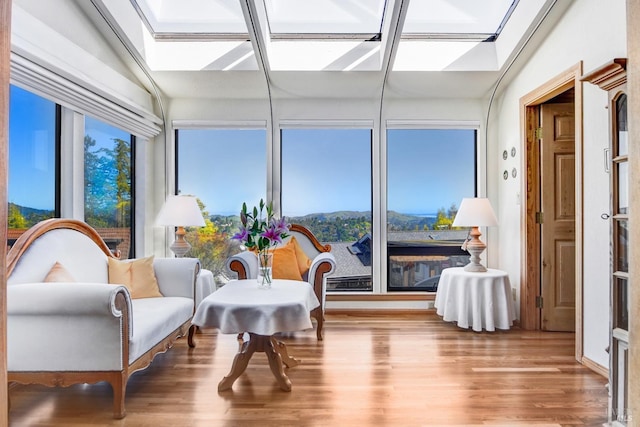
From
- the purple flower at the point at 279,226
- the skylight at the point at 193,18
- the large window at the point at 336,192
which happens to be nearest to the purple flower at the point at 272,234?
the purple flower at the point at 279,226

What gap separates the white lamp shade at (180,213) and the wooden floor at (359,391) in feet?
3.61

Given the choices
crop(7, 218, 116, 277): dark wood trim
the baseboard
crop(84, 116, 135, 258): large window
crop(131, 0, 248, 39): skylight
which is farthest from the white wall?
crop(84, 116, 135, 258): large window

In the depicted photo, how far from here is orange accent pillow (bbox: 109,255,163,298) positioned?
9.77 feet

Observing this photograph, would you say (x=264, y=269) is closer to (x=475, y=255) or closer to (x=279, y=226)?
(x=279, y=226)

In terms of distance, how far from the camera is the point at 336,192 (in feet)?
15.1

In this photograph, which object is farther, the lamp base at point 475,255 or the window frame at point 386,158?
the window frame at point 386,158

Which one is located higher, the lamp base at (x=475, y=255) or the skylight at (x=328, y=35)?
the skylight at (x=328, y=35)

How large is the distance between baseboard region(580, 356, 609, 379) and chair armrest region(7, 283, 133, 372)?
2.98 m

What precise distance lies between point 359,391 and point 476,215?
85.6 inches

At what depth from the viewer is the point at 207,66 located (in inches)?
157

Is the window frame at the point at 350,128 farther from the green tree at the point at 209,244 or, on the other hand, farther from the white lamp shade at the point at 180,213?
the white lamp shade at the point at 180,213

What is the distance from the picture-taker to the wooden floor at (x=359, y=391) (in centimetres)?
211

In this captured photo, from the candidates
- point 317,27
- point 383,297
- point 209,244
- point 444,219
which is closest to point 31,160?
point 209,244

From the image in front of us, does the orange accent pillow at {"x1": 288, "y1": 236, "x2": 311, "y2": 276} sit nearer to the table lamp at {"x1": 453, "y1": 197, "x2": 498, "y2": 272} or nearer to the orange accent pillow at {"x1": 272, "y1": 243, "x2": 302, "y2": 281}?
the orange accent pillow at {"x1": 272, "y1": 243, "x2": 302, "y2": 281}
